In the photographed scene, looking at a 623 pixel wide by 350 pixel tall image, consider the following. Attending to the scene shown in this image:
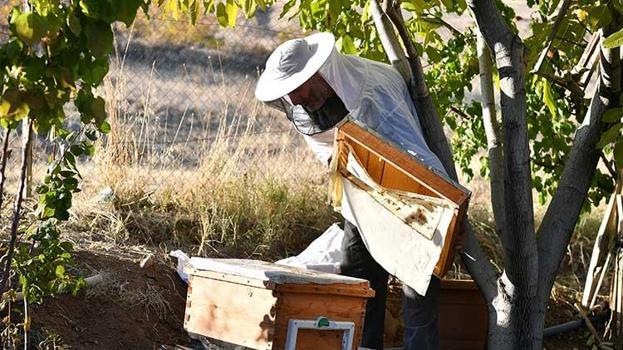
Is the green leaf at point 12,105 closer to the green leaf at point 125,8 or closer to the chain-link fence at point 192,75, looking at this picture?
the green leaf at point 125,8

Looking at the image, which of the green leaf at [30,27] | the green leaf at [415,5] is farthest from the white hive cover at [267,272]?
the green leaf at [30,27]

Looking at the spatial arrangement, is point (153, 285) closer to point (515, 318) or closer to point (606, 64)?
point (515, 318)

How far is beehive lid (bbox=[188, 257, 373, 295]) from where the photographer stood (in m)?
4.11

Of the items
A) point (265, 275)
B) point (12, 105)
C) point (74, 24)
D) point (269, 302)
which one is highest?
point (74, 24)

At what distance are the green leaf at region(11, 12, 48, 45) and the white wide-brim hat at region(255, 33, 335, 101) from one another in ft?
7.09

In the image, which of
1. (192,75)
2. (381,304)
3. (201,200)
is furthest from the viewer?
(192,75)

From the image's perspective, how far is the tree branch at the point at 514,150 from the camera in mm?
4375

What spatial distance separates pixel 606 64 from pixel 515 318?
1.15 meters

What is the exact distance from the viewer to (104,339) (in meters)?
4.88

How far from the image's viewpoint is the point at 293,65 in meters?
4.77

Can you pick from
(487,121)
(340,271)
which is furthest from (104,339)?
(487,121)

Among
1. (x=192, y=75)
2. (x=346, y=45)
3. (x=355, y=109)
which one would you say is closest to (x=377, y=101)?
(x=355, y=109)

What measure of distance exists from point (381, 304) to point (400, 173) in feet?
3.27

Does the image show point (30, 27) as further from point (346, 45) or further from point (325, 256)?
point (346, 45)
